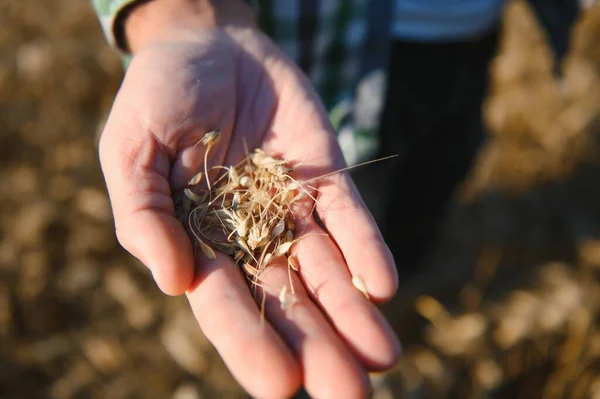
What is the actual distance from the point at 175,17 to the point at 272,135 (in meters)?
0.56

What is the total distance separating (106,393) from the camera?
324 cm

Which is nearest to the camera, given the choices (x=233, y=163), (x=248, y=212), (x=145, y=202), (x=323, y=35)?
(x=145, y=202)

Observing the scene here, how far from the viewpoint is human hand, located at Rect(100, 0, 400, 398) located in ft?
4.96

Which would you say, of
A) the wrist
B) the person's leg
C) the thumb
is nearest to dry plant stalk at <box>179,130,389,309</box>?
the thumb

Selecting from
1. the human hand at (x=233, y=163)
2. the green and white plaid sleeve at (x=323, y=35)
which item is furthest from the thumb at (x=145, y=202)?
the green and white plaid sleeve at (x=323, y=35)

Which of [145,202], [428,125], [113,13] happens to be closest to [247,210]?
[145,202]

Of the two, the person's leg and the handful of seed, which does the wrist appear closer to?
the handful of seed

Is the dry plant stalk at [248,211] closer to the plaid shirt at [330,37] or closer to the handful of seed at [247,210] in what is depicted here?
the handful of seed at [247,210]

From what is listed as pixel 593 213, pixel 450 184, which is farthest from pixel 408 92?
pixel 593 213

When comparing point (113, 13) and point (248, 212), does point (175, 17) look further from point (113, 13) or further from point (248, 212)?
point (248, 212)

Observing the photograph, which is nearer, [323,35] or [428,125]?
[323,35]

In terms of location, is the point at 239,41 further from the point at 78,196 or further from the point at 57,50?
the point at 57,50

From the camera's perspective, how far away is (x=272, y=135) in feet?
7.00

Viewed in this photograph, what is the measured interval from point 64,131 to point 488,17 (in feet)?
10.9
